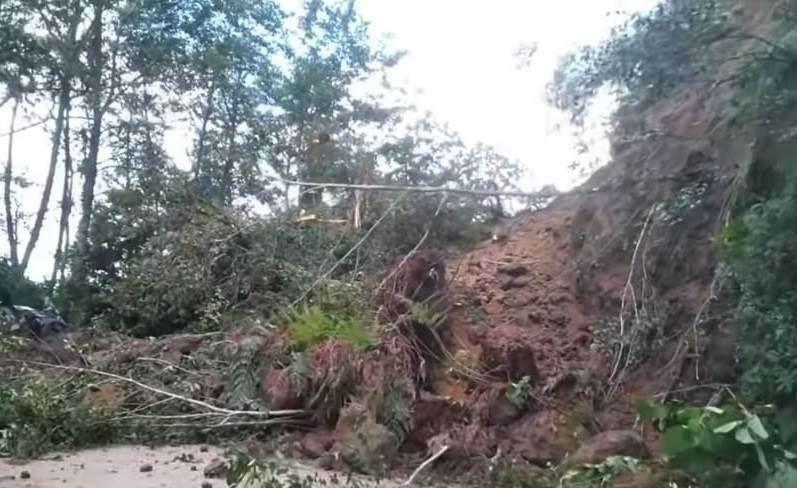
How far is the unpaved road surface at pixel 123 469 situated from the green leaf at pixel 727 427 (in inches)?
68.7

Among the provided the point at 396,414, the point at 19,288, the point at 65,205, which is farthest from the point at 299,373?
the point at 65,205

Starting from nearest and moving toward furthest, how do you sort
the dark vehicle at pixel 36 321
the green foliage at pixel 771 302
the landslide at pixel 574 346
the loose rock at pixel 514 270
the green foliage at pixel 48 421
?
the green foliage at pixel 771 302
the green foliage at pixel 48 421
the landslide at pixel 574 346
the loose rock at pixel 514 270
the dark vehicle at pixel 36 321

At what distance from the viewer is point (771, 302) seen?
168 inches

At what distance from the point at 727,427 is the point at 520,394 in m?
2.31

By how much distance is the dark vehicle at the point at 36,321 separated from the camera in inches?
348

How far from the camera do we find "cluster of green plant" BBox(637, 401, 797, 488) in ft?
11.5

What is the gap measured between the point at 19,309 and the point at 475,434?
6.76 meters

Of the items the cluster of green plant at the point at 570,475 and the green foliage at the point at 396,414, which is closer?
the cluster of green plant at the point at 570,475

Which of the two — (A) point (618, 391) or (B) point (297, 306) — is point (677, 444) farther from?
(B) point (297, 306)

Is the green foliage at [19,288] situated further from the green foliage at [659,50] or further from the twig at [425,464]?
the green foliage at [659,50]

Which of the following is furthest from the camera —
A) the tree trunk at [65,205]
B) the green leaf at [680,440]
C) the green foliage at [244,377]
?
the tree trunk at [65,205]

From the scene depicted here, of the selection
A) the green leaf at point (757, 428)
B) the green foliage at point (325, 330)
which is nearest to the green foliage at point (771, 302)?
the green leaf at point (757, 428)

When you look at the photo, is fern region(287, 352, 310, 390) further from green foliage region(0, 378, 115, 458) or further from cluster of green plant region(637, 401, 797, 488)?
cluster of green plant region(637, 401, 797, 488)

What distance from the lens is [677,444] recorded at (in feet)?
11.9
